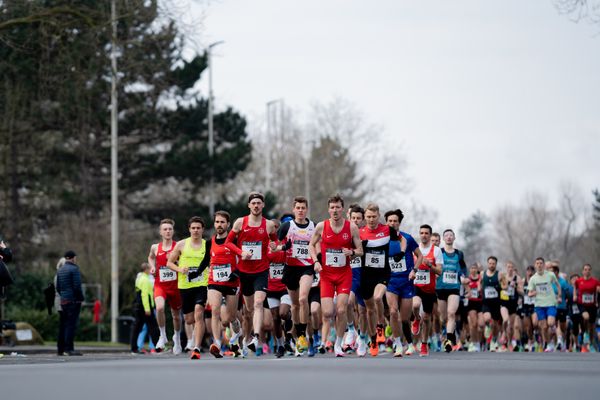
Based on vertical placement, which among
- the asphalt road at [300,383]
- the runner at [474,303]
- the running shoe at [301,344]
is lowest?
the asphalt road at [300,383]

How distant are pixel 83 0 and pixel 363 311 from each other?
1509cm

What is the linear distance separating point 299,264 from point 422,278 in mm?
4645

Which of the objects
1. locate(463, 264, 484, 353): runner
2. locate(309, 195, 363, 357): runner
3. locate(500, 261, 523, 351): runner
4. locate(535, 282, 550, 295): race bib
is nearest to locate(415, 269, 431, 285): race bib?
locate(309, 195, 363, 357): runner

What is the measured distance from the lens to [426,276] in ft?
80.3

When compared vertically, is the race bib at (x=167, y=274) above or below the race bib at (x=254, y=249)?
below

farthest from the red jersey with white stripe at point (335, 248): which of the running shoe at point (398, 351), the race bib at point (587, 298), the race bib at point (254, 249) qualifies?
the race bib at point (587, 298)

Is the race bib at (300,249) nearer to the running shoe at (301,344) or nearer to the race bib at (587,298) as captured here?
the running shoe at (301,344)

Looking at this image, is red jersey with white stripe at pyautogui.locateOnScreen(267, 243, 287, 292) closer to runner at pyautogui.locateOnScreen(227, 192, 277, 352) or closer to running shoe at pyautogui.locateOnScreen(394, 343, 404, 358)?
runner at pyautogui.locateOnScreen(227, 192, 277, 352)

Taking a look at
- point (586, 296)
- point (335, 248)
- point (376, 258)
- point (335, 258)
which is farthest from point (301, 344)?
point (586, 296)

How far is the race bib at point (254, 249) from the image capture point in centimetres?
1909

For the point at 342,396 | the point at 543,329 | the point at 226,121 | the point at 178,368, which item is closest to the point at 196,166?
the point at 226,121

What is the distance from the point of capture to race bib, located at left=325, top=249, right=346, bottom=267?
19078mm

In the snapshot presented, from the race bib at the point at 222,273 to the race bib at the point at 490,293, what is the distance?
12.6m

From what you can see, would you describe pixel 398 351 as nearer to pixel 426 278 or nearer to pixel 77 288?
pixel 426 278
